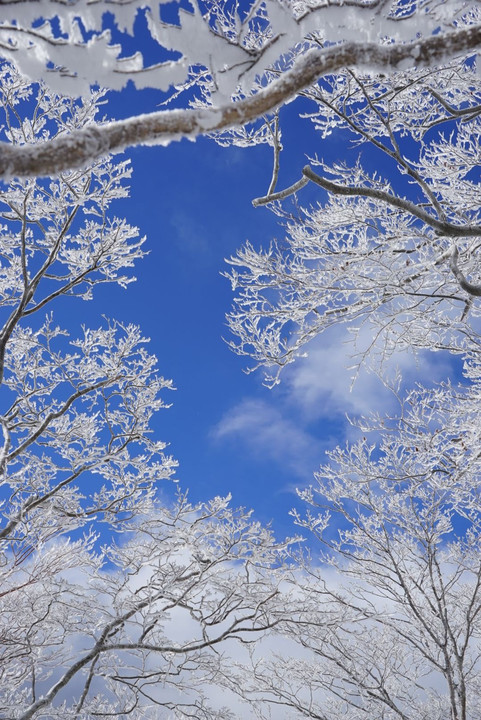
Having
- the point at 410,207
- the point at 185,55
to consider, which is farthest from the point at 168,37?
the point at 410,207

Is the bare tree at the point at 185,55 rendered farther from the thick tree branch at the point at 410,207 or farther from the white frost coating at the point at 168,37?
the thick tree branch at the point at 410,207

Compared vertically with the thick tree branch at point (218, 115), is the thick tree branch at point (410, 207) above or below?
above

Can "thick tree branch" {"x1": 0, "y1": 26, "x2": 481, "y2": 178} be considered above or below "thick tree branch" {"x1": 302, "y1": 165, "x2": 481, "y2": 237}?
below

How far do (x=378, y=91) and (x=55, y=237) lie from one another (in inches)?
178

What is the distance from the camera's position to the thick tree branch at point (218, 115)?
1.01 metres

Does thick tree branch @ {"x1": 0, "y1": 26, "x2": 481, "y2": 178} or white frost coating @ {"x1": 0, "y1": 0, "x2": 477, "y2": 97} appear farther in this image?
white frost coating @ {"x1": 0, "y1": 0, "x2": 477, "y2": 97}

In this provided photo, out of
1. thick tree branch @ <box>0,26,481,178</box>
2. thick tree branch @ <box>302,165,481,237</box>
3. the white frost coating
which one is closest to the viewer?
thick tree branch @ <box>0,26,481,178</box>

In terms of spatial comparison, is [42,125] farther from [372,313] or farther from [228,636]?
[228,636]

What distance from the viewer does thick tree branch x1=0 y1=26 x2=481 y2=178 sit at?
101 cm

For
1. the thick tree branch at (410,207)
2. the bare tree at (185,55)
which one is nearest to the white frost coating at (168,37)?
the bare tree at (185,55)

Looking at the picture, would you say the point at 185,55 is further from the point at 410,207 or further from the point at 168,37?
the point at 410,207

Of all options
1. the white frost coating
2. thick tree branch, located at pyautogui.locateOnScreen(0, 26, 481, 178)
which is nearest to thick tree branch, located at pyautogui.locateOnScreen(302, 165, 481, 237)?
Answer: the white frost coating

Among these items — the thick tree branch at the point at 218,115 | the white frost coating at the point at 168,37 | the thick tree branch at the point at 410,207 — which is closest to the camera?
the thick tree branch at the point at 218,115

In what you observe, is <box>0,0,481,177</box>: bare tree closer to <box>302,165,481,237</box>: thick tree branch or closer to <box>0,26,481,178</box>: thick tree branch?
<box>0,26,481,178</box>: thick tree branch
